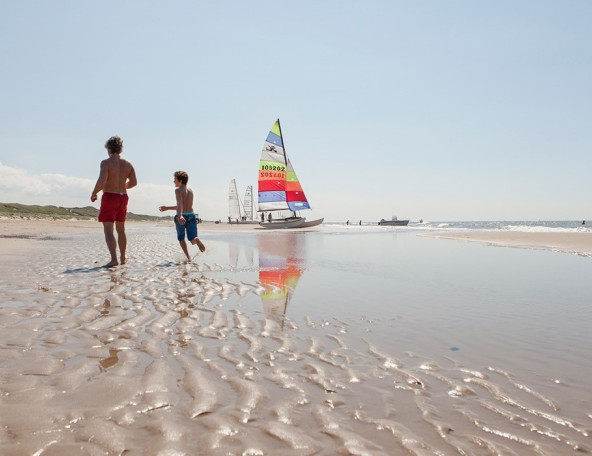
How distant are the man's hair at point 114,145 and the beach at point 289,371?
3.29m

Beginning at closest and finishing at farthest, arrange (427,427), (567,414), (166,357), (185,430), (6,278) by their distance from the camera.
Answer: (185,430) → (427,427) → (567,414) → (166,357) → (6,278)

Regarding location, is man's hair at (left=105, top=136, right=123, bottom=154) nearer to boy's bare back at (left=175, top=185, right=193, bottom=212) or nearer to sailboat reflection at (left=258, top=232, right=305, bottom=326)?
boy's bare back at (left=175, top=185, right=193, bottom=212)

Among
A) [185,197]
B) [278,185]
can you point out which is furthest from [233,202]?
[185,197]

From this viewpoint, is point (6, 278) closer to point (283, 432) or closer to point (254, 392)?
point (254, 392)

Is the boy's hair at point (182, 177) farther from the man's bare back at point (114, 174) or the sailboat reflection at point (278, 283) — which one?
the sailboat reflection at point (278, 283)

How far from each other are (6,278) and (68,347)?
168 inches

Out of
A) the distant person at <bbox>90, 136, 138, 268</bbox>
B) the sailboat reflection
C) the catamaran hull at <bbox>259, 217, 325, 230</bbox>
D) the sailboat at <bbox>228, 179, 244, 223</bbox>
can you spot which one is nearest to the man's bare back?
the distant person at <bbox>90, 136, 138, 268</bbox>

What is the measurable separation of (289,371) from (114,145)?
23.2 feet

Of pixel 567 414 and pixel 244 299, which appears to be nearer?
pixel 567 414

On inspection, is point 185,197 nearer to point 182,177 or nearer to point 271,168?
point 182,177

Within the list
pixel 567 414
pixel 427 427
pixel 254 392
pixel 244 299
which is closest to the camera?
pixel 427 427

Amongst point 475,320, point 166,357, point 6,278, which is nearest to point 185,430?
point 166,357

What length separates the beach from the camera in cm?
203

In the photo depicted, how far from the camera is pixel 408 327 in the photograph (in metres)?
4.27
